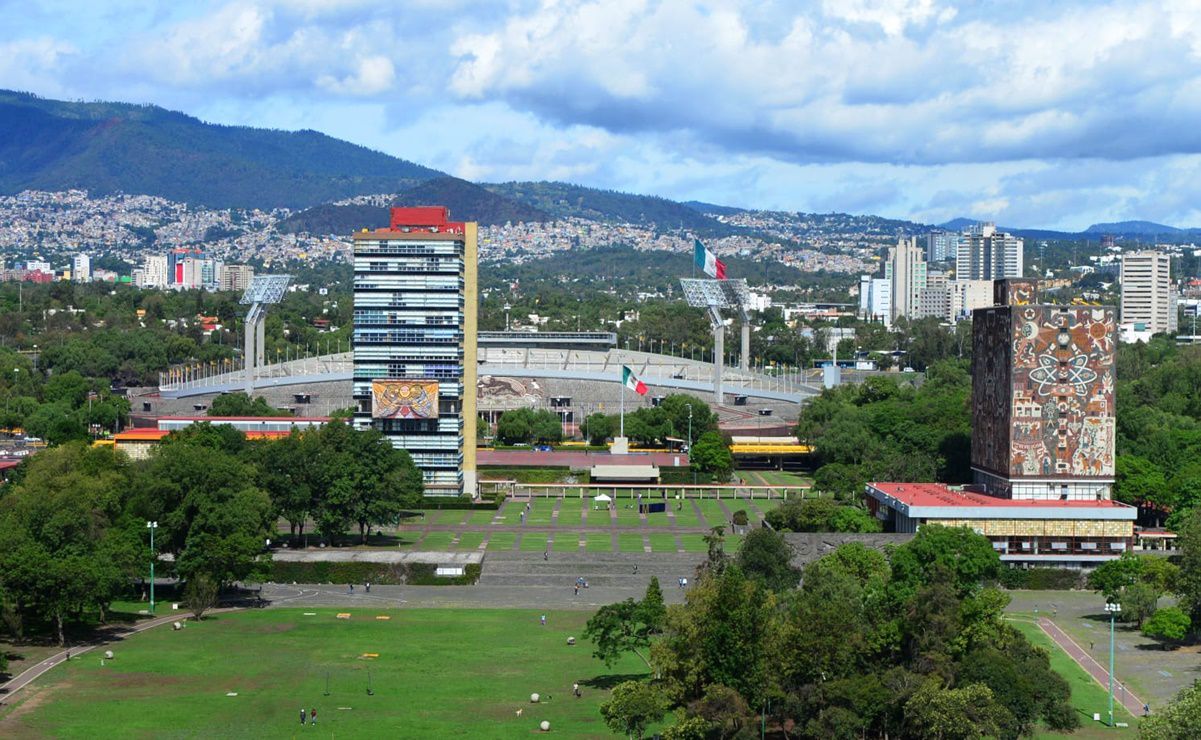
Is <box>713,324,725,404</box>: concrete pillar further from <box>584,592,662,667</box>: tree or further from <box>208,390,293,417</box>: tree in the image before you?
<box>584,592,662,667</box>: tree

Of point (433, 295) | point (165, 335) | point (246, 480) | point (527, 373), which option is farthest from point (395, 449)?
point (165, 335)

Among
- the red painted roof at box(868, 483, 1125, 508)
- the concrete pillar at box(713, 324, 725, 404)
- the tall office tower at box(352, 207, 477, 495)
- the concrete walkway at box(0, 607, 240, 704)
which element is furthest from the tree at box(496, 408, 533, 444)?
the concrete walkway at box(0, 607, 240, 704)

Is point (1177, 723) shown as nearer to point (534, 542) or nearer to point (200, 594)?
point (200, 594)

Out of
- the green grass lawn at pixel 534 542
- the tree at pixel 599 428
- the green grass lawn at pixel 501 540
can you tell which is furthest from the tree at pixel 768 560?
the tree at pixel 599 428

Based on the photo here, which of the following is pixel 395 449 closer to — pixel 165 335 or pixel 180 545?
pixel 180 545

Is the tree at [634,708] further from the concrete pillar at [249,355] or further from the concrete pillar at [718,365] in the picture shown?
the concrete pillar at [718,365]
